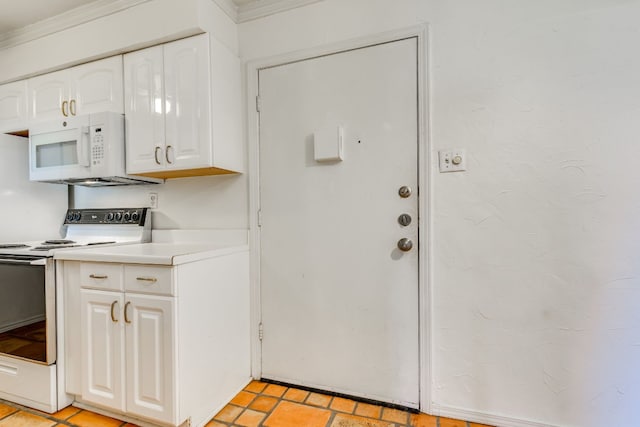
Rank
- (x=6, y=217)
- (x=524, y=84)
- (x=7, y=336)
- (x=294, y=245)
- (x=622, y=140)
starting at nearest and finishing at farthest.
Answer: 1. (x=622, y=140)
2. (x=524, y=84)
3. (x=7, y=336)
4. (x=294, y=245)
5. (x=6, y=217)

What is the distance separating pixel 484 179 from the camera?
142 centimetres

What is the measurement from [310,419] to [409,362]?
56cm

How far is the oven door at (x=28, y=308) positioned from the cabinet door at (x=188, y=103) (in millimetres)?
822

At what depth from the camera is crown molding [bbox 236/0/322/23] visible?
1.72 metres

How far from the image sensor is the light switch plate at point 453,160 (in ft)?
4.74

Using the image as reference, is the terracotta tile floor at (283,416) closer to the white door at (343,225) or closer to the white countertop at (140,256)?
the white door at (343,225)

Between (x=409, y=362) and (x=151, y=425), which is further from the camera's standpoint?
(x=409, y=362)

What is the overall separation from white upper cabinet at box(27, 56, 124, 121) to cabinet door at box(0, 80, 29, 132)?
6 centimetres

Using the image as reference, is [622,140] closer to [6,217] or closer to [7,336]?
[7,336]

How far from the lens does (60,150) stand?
193cm

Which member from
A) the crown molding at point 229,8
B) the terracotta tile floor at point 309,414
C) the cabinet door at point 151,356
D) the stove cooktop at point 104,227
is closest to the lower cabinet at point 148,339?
the cabinet door at point 151,356

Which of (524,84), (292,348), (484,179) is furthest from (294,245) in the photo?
(524,84)

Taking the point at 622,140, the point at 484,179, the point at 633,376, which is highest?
the point at 622,140

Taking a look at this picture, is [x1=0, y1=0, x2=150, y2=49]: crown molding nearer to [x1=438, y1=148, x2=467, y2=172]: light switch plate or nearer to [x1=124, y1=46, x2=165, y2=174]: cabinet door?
[x1=124, y1=46, x2=165, y2=174]: cabinet door
